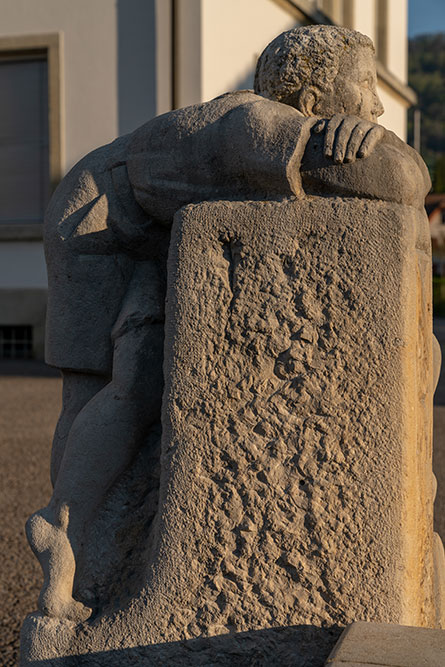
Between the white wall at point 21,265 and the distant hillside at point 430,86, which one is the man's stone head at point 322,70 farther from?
the distant hillside at point 430,86

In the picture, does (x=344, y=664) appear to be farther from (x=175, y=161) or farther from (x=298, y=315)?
(x=175, y=161)

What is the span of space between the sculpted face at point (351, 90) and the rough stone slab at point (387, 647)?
1099 mm

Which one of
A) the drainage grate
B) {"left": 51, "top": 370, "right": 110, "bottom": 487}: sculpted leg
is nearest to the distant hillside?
the drainage grate

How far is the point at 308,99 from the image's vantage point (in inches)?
73.5

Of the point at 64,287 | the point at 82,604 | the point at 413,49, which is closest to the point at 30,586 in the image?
the point at 82,604

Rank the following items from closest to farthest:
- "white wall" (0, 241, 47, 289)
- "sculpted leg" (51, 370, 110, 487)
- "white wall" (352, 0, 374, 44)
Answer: "sculpted leg" (51, 370, 110, 487) < "white wall" (0, 241, 47, 289) < "white wall" (352, 0, 374, 44)

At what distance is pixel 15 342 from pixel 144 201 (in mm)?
8787

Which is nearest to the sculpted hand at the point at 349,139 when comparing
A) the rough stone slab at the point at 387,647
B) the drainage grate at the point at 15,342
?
the rough stone slab at the point at 387,647

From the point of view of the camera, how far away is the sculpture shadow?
1.68 m

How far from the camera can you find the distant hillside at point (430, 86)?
214ft

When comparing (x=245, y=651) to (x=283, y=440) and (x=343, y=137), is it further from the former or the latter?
(x=343, y=137)

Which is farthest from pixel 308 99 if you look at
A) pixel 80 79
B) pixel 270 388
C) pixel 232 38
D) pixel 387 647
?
pixel 80 79

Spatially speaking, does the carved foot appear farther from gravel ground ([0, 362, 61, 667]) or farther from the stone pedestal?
gravel ground ([0, 362, 61, 667])

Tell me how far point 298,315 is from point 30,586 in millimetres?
2006
